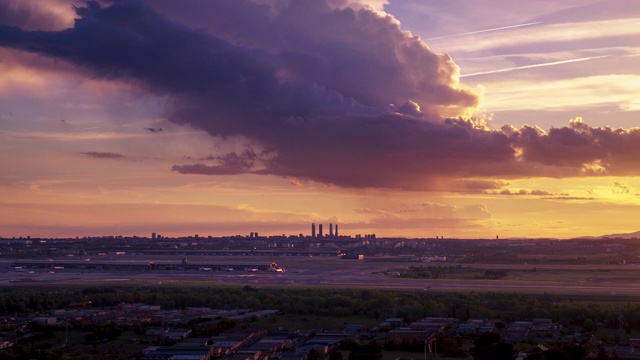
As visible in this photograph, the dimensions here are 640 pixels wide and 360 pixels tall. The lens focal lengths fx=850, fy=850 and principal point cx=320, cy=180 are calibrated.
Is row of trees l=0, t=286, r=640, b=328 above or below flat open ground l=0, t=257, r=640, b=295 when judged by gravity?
below

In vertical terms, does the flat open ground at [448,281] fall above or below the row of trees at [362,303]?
above

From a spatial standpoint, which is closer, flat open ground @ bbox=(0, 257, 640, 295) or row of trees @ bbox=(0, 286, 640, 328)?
row of trees @ bbox=(0, 286, 640, 328)

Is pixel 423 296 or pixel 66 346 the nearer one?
pixel 66 346

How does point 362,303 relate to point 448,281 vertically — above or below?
below

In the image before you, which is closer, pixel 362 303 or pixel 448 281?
pixel 362 303

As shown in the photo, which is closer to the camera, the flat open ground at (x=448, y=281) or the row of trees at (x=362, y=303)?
the row of trees at (x=362, y=303)

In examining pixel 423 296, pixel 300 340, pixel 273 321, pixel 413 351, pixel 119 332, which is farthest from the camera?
pixel 423 296

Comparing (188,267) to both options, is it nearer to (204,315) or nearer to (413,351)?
(204,315)

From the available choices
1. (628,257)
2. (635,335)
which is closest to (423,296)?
(635,335)
